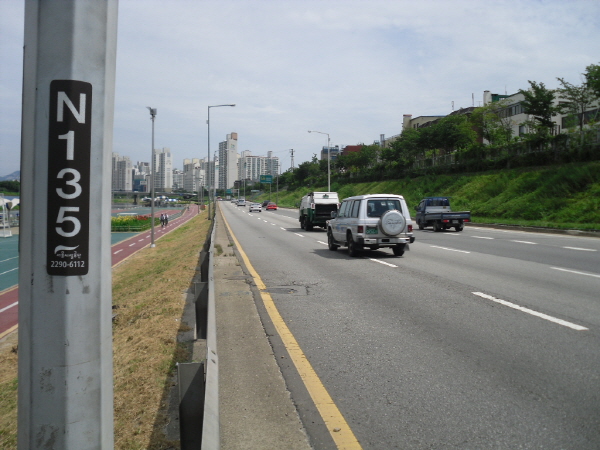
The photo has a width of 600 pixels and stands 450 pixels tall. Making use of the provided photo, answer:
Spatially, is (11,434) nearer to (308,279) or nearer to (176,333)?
(176,333)

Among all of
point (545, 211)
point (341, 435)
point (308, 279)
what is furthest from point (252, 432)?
point (545, 211)

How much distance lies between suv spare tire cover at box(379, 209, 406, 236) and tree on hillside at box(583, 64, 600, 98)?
29.9m

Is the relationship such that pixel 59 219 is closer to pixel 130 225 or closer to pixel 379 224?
pixel 379 224

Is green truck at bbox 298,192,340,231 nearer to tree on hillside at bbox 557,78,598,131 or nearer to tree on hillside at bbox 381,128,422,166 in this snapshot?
tree on hillside at bbox 557,78,598,131

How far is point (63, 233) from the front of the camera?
6.98 feet

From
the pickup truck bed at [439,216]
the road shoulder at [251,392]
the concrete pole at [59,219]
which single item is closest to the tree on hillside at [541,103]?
the pickup truck bed at [439,216]

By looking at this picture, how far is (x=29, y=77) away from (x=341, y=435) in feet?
11.5

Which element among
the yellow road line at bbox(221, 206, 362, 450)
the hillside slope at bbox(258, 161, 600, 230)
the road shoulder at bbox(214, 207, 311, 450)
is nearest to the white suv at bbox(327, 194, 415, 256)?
the road shoulder at bbox(214, 207, 311, 450)

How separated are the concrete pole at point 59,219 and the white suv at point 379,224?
49.4 feet

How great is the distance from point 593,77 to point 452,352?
41312mm

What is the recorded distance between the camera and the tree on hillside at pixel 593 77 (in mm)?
39263

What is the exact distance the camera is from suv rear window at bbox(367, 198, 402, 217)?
17.4 m

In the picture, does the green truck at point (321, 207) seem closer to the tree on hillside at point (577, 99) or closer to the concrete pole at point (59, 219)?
the tree on hillside at point (577, 99)

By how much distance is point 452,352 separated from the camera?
6.63 metres
